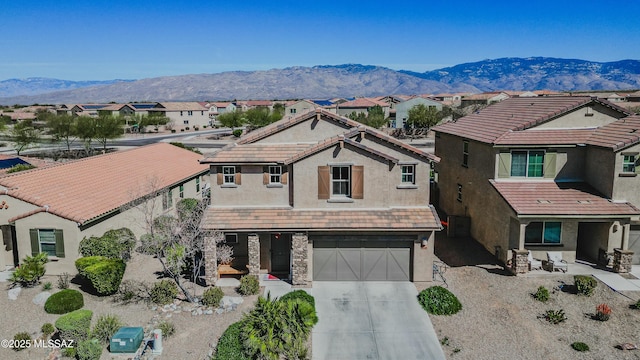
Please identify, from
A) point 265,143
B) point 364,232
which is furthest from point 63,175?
point 364,232

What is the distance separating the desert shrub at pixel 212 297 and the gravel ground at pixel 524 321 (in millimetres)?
8542

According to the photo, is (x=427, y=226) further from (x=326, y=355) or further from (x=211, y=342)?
(x=211, y=342)

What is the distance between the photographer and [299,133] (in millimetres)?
23312

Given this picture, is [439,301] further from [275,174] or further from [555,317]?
[275,174]

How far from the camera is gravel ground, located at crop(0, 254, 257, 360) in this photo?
1513cm

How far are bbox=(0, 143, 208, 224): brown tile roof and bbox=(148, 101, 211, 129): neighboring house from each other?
78.6m

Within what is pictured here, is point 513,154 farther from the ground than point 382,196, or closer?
farther from the ground

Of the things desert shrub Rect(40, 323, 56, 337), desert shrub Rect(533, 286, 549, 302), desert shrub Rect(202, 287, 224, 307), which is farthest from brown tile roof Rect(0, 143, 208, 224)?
desert shrub Rect(533, 286, 549, 302)

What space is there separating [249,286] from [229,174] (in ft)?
18.0

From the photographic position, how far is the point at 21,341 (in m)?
15.2

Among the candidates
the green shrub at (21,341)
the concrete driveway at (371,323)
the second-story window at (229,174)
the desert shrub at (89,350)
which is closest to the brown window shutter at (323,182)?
the concrete driveway at (371,323)

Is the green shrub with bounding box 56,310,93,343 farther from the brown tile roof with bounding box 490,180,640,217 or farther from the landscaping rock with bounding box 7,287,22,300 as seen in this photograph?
the brown tile roof with bounding box 490,180,640,217

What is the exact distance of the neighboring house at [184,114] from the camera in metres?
110

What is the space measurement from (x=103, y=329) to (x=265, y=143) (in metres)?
11.1
